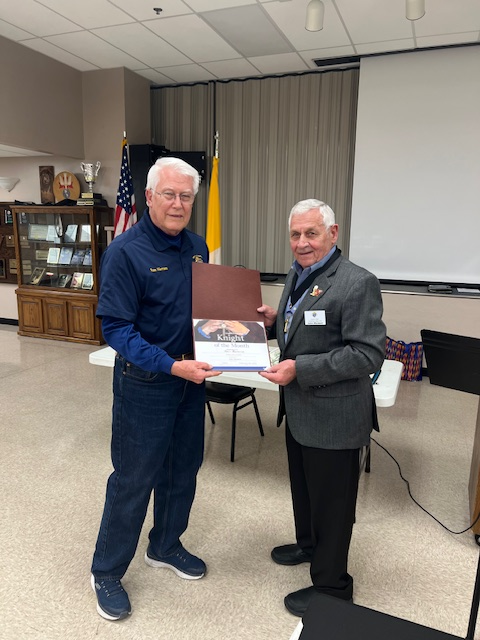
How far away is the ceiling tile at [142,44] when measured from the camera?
4703 millimetres

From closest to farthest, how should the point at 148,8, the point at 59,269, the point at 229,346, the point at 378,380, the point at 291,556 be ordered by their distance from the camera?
1. the point at 229,346
2. the point at 291,556
3. the point at 378,380
4. the point at 148,8
5. the point at 59,269

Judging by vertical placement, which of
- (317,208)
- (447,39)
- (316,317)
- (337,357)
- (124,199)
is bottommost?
(337,357)

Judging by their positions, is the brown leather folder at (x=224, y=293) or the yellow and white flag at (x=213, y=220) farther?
the yellow and white flag at (x=213, y=220)

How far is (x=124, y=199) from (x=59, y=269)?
1620 millimetres

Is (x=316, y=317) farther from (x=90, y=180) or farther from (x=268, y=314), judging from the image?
(x=90, y=180)

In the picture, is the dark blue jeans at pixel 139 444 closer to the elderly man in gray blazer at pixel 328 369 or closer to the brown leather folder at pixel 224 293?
the brown leather folder at pixel 224 293

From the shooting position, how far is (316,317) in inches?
64.2

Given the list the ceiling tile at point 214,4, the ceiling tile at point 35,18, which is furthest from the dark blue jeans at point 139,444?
the ceiling tile at point 35,18

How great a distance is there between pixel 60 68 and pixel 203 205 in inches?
92.9

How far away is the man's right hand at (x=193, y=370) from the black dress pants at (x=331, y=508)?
486mm

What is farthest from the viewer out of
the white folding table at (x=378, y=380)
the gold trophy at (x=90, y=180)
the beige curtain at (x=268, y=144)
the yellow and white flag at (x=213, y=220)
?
the gold trophy at (x=90, y=180)

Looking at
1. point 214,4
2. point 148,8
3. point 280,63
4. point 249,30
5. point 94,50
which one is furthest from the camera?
point 280,63

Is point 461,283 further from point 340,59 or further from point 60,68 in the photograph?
point 60,68

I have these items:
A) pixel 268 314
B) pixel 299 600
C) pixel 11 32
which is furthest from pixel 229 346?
pixel 11 32
